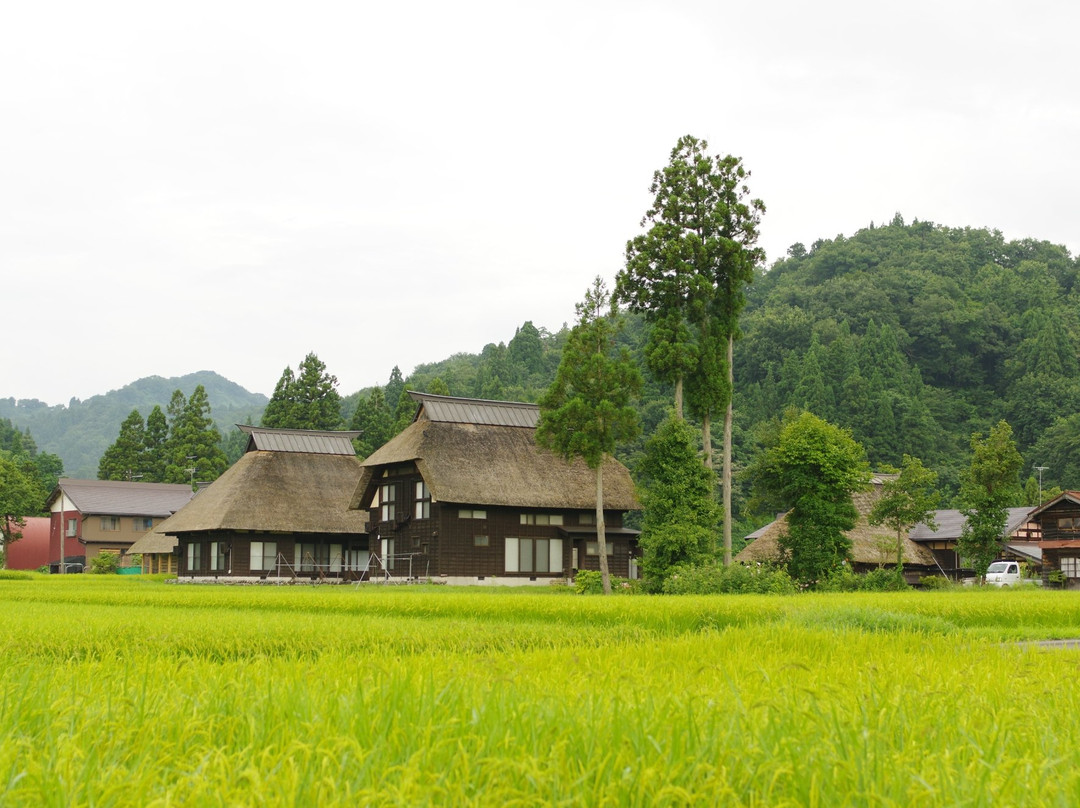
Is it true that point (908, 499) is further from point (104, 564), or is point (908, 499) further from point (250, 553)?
point (104, 564)

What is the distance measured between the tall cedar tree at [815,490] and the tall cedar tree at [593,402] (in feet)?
17.6

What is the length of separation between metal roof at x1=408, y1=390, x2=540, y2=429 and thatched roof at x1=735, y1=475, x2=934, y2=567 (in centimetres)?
1102

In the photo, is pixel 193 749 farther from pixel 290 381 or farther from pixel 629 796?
pixel 290 381

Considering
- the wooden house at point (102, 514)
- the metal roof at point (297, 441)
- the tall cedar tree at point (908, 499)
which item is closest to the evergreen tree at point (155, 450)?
the wooden house at point (102, 514)

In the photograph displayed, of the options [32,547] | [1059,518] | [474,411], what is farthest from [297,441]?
[1059,518]

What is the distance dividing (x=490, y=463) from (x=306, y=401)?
3272 centimetres

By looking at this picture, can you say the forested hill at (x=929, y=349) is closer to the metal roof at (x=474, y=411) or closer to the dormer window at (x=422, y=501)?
the metal roof at (x=474, y=411)

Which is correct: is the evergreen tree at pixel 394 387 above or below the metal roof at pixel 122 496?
above

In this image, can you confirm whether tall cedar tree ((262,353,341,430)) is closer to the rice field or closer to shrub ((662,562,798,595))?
shrub ((662,562,798,595))

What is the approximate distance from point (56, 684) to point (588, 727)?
3.00 meters

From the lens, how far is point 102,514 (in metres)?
62.9

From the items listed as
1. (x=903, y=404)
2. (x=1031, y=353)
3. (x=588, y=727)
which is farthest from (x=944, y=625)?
(x=1031, y=353)

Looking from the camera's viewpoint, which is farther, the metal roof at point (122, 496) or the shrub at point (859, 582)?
the metal roof at point (122, 496)

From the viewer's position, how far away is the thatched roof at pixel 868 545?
4297 cm
